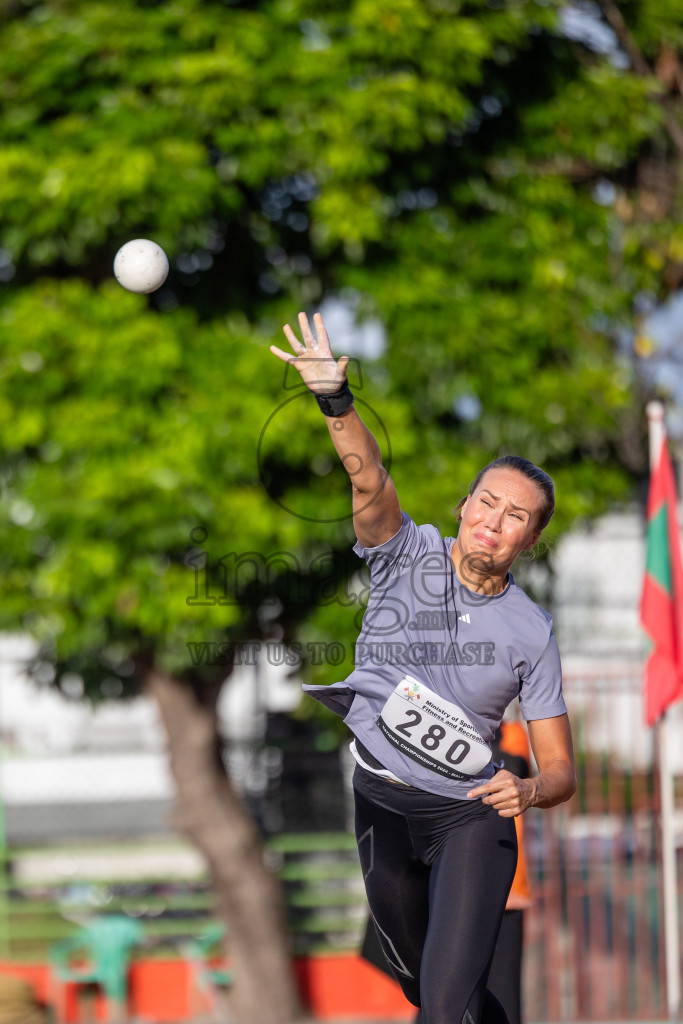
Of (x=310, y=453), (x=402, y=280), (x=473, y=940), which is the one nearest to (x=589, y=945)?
(x=310, y=453)

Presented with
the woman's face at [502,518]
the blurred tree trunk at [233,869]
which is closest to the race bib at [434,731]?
the woman's face at [502,518]

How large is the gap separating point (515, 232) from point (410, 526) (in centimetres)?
452

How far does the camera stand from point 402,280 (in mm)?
6508

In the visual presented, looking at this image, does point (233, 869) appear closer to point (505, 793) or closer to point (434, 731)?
point (434, 731)

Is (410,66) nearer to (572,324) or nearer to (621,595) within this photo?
(572,324)

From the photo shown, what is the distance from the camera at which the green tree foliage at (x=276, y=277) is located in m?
6.05

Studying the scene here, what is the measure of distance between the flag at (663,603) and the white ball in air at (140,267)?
2.93 m

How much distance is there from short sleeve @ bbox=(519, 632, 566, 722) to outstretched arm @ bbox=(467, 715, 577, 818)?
0.08 ft

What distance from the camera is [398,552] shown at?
9.02 ft

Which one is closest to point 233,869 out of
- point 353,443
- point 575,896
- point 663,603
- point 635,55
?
point 575,896

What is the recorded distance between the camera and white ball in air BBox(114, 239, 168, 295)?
4.20 m

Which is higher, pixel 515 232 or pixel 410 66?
pixel 410 66

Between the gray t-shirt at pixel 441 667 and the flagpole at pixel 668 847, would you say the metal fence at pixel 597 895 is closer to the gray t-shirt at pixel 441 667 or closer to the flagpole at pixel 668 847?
the flagpole at pixel 668 847

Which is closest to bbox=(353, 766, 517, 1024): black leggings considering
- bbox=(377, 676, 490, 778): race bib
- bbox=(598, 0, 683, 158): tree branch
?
bbox=(377, 676, 490, 778): race bib
